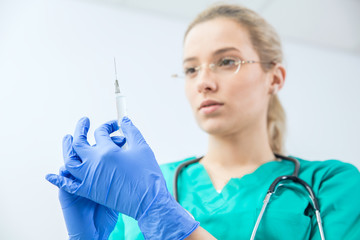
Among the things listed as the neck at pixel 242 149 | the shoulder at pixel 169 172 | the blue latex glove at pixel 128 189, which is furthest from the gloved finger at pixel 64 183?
the neck at pixel 242 149

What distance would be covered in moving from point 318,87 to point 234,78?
1.05m

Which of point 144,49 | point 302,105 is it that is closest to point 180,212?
point 144,49

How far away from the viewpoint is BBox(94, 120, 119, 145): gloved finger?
2.13 ft

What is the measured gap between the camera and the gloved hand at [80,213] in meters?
0.67

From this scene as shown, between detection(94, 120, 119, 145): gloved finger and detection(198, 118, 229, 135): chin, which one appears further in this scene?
detection(198, 118, 229, 135): chin

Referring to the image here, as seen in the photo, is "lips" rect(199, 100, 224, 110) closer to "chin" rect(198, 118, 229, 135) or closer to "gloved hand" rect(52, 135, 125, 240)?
"chin" rect(198, 118, 229, 135)

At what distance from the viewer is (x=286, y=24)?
71.8 inches

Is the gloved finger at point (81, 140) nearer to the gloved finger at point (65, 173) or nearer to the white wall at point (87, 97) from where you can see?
the gloved finger at point (65, 173)

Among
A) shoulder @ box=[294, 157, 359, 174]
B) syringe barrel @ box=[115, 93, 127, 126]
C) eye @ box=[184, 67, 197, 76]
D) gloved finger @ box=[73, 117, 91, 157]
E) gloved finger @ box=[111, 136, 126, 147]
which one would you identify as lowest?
shoulder @ box=[294, 157, 359, 174]

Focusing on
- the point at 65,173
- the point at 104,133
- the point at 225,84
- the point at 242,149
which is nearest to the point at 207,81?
the point at 225,84

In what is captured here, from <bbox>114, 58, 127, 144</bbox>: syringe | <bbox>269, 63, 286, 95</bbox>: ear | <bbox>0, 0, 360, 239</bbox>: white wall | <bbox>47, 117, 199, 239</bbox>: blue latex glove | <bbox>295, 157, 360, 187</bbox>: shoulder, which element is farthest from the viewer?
<bbox>269, 63, 286, 95</bbox>: ear

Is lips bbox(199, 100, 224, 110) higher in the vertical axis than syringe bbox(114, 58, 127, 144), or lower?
lower

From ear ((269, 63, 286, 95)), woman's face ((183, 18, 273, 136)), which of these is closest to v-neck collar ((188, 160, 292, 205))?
woman's face ((183, 18, 273, 136))

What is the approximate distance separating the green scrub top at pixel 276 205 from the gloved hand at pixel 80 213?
0.48 ft
